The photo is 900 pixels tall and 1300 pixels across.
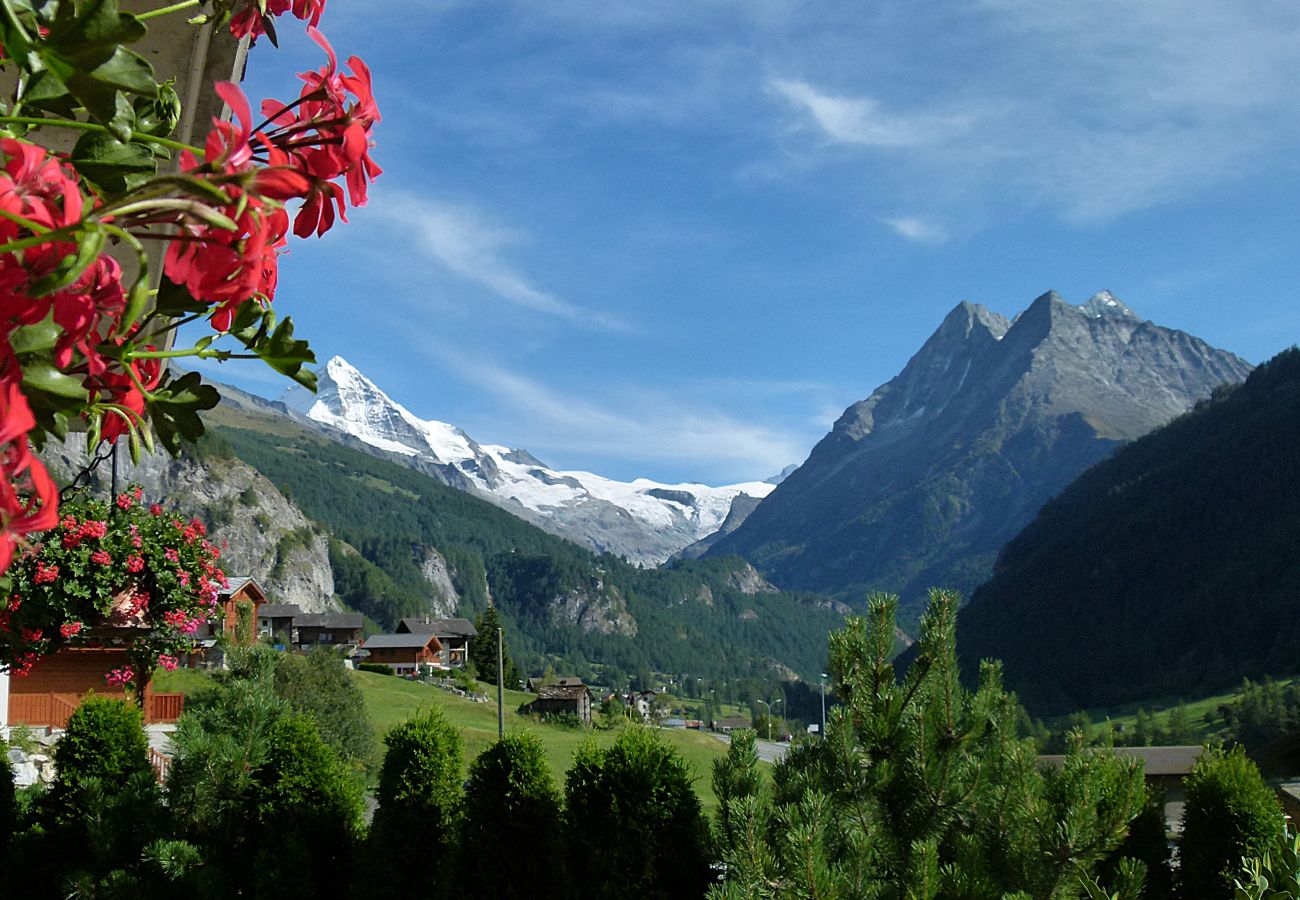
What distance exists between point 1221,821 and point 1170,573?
14845 centimetres

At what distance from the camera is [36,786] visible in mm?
11461

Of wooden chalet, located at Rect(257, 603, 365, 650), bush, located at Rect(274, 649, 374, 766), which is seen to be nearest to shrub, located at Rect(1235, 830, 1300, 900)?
bush, located at Rect(274, 649, 374, 766)

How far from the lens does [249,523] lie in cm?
14375

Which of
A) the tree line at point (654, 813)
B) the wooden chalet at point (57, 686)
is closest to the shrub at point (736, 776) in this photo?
the tree line at point (654, 813)

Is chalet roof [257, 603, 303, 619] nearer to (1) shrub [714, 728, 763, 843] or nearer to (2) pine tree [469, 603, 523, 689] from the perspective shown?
(2) pine tree [469, 603, 523, 689]

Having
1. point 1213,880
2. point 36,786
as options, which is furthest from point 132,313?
point 36,786

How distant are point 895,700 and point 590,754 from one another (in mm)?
3620

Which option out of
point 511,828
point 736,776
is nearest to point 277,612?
point 511,828

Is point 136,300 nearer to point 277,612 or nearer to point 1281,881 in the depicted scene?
point 1281,881

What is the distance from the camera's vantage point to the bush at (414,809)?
8.40 m

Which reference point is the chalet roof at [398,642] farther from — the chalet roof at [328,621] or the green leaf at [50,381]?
the green leaf at [50,381]

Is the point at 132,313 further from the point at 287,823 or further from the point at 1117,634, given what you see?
the point at 1117,634

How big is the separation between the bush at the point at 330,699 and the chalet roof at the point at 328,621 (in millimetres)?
74130

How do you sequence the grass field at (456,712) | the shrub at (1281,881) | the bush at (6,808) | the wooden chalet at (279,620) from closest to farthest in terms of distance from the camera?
the shrub at (1281,881)
the bush at (6,808)
the grass field at (456,712)
the wooden chalet at (279,620)
